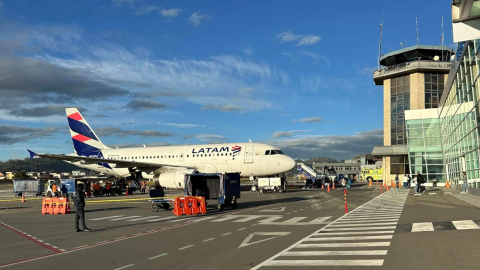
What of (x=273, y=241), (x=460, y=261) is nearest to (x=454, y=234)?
(x=460, y=261)

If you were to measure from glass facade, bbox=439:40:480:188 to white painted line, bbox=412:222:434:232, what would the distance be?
12.9 metres

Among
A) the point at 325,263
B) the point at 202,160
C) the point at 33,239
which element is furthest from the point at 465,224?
the point at 202,160

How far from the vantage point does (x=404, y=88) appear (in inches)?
2734

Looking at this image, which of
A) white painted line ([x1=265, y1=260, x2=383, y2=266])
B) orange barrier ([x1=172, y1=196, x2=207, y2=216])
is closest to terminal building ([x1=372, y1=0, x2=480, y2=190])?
white painted line ([x1=265, y1=260, x2=383, y2=266])

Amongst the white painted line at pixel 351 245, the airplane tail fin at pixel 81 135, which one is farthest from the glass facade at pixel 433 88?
the white painted line at pixel 351 245

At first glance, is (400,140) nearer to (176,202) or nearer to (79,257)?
(176,202)

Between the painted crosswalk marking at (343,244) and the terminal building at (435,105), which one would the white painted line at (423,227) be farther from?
the terminal building at (435,105)

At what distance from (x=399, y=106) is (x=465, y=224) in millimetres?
58817

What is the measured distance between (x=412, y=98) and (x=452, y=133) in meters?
29.5

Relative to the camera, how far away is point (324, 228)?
15266 millimetres

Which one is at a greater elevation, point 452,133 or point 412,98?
point 412,98

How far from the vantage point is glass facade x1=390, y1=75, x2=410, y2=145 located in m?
68.6

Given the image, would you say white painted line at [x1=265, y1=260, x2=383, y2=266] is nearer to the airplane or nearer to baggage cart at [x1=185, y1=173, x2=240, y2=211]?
baggage cart at [x1=185, y1=173, x2=240, y2=211]

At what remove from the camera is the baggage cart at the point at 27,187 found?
4297 cm
